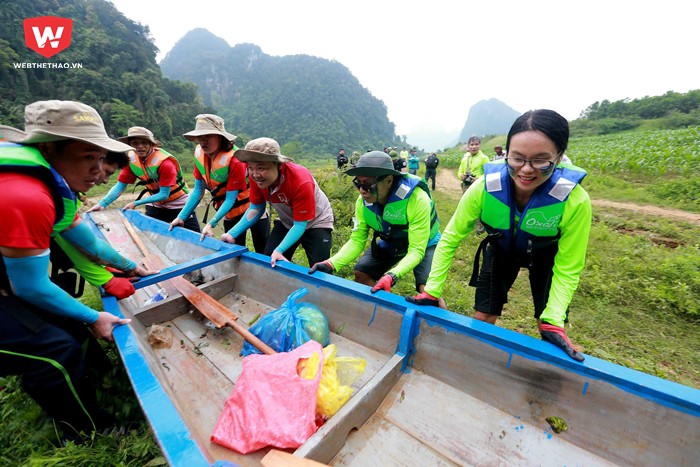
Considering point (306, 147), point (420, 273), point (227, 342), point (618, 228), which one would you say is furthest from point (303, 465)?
point (306, 147)

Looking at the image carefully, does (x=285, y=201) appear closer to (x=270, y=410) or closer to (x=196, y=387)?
(x=196, y=387)

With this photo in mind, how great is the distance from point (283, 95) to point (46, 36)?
51.1m

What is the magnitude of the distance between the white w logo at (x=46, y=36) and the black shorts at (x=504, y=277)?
42.4 meters

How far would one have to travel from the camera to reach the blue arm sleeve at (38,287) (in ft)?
4.33

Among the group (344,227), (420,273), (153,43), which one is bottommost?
(344,227)

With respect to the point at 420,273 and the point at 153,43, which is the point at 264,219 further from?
the point at 153,43

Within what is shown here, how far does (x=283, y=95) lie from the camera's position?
78125 millimetres

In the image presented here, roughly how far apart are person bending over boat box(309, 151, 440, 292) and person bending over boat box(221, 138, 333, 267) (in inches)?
18.7

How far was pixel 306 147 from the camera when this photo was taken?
208ft

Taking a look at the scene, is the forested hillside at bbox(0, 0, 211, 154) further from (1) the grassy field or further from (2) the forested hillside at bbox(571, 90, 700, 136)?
(2) the forested hillside at bbox(571, 90, 700, 136)

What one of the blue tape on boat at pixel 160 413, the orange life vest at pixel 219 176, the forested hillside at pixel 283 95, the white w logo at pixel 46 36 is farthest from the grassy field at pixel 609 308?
the forested hillside at pixel 283 95

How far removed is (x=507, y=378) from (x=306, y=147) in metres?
65.1

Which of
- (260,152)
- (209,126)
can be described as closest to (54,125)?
(260,152)

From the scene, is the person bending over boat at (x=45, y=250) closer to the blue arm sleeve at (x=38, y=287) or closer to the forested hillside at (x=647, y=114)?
the blue arm sleeve at (x=38, y=287)
